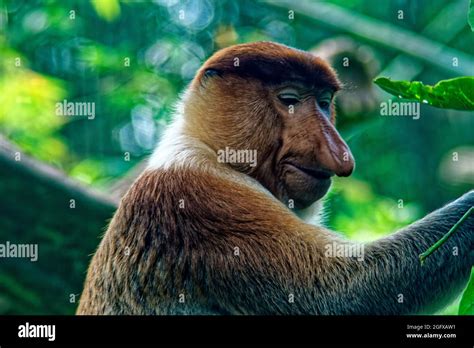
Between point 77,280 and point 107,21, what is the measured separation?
236 cm

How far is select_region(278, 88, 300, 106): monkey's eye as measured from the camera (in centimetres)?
426

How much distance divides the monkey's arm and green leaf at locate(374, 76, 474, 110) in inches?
57.6

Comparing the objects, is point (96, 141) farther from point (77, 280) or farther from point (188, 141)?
point (188, 141)

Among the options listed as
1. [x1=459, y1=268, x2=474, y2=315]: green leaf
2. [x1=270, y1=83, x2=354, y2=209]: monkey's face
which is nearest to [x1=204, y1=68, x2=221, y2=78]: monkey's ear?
[x1=270, y1=83, x2=354, y2=209]: monkey's face

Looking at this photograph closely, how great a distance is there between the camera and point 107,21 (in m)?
6.69

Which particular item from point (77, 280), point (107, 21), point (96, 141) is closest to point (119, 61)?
point (107, 21)

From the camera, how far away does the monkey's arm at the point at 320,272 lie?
3.86m

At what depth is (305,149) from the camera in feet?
A: 13.3

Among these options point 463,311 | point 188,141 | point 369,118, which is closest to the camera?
point 463,311

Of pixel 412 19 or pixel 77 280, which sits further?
pixel 412 19

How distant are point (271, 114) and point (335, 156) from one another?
47cm

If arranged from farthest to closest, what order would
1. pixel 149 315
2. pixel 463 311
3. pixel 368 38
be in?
pixel 368 38 → pixel 149 315 → pixel 463 311

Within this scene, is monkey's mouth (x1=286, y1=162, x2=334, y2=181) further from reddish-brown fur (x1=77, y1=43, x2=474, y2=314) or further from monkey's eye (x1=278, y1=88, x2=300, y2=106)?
monkey's eye (x1=278, y1=88, x2=300, y2=106)

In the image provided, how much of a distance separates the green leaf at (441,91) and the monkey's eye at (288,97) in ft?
5.54
